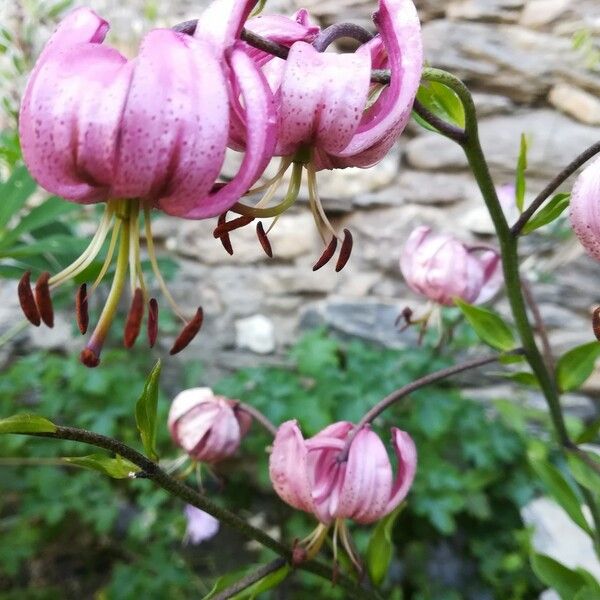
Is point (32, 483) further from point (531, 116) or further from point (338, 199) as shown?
point (531, 116)

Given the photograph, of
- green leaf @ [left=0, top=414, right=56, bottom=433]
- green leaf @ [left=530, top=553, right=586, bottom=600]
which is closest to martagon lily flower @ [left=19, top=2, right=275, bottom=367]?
green leaf @ [left=0, top=414, right=56, bottom=433]

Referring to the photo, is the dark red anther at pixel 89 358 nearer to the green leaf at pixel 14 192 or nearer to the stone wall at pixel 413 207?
the green leaf at pixel 14 192

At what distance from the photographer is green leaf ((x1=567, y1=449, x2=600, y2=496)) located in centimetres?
57

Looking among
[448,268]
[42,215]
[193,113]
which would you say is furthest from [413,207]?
[193,113]

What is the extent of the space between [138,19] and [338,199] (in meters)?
0.76

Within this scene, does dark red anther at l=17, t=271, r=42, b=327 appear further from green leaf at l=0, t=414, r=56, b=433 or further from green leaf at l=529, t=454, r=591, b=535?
green leaf at l=529, t=454, r=591, b=535

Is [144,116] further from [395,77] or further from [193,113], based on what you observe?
[395,77]

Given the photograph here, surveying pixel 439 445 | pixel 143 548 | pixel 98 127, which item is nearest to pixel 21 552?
pixel 143 548

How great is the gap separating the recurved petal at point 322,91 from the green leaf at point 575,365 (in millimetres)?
408

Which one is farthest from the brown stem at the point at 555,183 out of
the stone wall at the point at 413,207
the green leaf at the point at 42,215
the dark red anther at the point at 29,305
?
the stone wall at the point at 413,207

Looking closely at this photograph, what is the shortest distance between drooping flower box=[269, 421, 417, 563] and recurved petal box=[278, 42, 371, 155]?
243 mm

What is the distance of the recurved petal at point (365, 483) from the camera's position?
0.50 meters

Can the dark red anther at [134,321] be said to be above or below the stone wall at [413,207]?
above

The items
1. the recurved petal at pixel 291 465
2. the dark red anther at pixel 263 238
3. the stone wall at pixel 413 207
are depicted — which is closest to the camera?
the dark red anther at pixel 263 238
